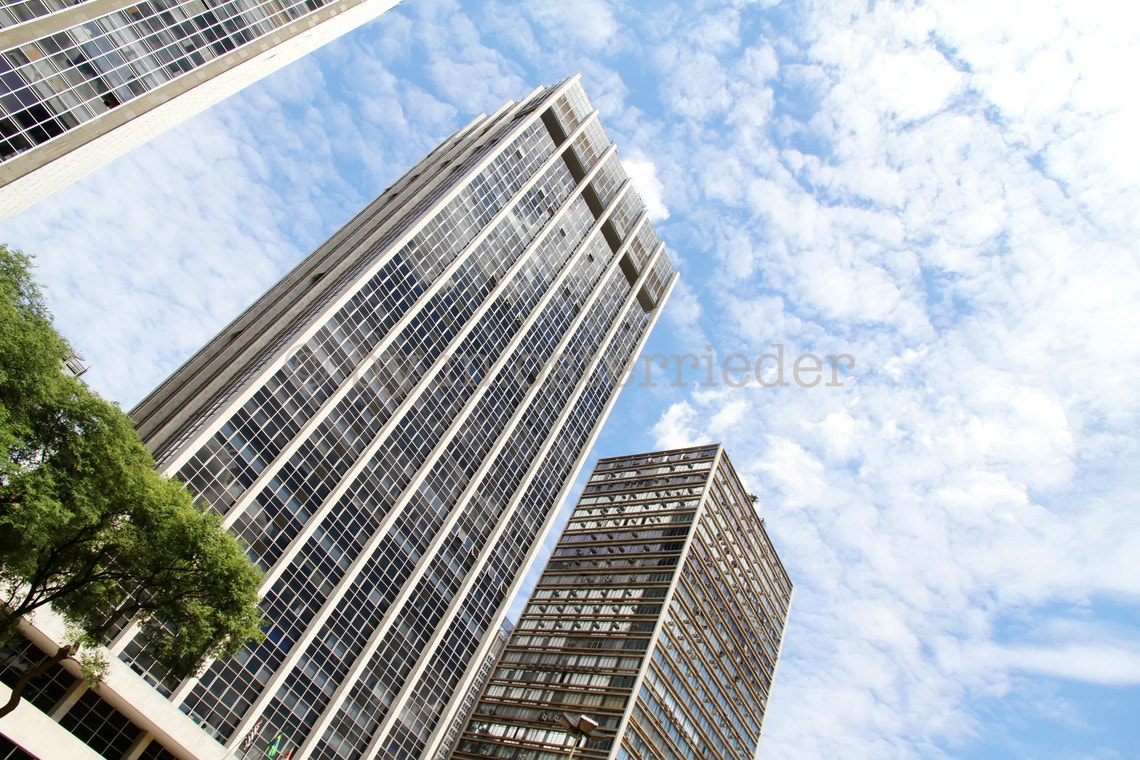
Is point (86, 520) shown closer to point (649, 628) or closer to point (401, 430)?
point (401, 430)

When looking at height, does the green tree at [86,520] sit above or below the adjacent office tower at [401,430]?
below

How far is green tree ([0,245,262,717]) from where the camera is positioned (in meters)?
28.3

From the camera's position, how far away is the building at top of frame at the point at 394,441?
5678cm

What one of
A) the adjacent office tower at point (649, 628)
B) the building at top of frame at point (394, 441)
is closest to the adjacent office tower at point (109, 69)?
the building at top of frame at point (394, 441)

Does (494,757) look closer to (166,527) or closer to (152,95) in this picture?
(166,527)

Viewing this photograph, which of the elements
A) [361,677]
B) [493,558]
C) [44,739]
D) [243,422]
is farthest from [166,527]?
[493,558]

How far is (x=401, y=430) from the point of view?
239 feet

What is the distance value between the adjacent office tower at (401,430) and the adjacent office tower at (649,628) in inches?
362

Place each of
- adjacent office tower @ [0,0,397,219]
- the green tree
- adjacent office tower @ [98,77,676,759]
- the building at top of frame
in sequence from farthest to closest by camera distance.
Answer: adjacent office tower @ [98,77,676,759], the building at top of frame, adjacent office tower @ [0,0,397,219], the green tree

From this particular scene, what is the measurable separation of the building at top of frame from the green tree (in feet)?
63.9

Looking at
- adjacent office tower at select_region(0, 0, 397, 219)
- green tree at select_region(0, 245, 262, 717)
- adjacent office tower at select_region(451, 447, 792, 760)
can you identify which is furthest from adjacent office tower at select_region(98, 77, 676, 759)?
green tree at select_region(0, 245, 262, 717)

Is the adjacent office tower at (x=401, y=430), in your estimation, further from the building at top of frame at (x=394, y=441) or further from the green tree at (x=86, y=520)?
the green tree at (x=86, y=520)

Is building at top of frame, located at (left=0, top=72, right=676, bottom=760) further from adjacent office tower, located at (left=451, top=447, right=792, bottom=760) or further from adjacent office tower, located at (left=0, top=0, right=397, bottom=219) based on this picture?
adjacent office tower, located at (left=0, top=0, right=397, bottom=219)

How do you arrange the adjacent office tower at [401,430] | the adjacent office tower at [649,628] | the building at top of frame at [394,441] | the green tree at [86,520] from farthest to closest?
the adjacent office tower at [649,628] < the adjacent office tower at [401,430] < the building at top of frame at [394,441] < the green tree at [86,520]
